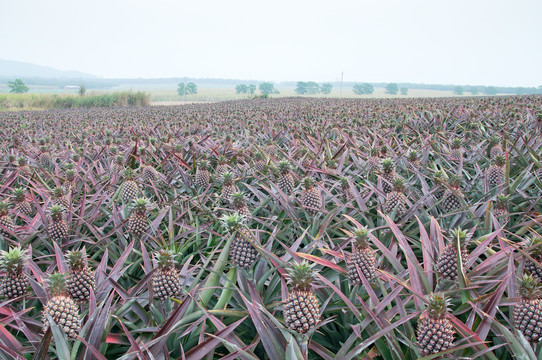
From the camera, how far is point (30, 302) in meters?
1.64

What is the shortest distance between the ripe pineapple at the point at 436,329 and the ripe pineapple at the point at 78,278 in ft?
4.27

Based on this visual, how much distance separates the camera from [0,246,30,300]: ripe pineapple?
4.63ft

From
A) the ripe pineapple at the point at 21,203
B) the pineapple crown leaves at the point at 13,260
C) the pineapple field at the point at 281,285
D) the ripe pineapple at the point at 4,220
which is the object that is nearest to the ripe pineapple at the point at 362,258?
the pineapple field at the point at 281,285

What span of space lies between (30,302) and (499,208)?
274 centimetres

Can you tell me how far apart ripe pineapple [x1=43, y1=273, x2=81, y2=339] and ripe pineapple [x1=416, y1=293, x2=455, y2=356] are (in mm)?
1234

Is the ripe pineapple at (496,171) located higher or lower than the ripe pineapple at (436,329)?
higher

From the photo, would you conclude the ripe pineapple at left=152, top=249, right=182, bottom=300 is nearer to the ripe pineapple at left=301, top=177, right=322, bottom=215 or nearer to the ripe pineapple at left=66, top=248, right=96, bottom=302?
the ripe pineapple at left=66, top=248, right=96, bottom=302

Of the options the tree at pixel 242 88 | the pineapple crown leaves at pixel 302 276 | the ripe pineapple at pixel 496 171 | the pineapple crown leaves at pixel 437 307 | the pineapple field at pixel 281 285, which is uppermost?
the tree at pixel 242 88

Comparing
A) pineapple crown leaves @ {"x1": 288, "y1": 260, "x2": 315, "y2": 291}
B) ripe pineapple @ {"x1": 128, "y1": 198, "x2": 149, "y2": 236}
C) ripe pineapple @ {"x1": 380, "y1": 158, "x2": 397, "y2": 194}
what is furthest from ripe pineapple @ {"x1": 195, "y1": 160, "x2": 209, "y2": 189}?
pineapple crown leaves @ {"x1": 288, "y1": 260, "x2": 315, "y2": 291}

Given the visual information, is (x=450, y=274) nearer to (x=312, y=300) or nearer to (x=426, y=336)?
(x=426, y=336)

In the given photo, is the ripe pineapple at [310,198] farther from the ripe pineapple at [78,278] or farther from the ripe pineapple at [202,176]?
the ripe pineapple at [78,278]

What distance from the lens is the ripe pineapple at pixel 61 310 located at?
1179 mm

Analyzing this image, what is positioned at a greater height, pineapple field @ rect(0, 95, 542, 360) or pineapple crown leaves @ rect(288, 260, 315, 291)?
pineapple crown leaves @ rect(288, 260, 315, 291)

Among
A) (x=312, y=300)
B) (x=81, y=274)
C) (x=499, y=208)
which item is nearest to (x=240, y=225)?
(x=312, y=300)
